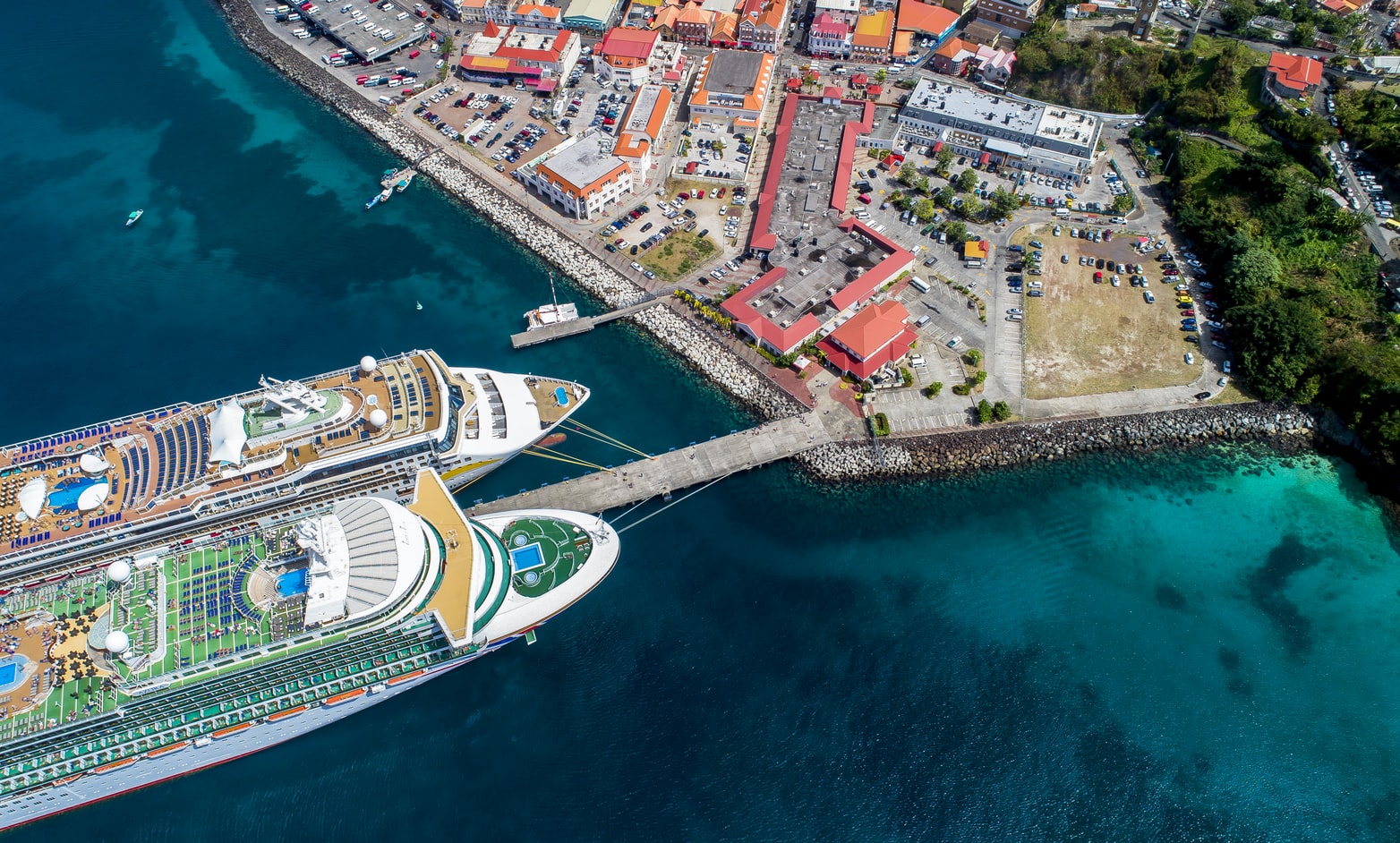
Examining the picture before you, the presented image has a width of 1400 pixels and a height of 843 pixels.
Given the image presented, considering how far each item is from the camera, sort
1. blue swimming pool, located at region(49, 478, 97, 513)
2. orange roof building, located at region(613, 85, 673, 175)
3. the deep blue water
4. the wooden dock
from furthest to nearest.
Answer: orange roof building, located at region(613, 85, 673, 175), the wooden dock, blue swimming pool, located at region(49, 478, 97, 513), the deep blue water

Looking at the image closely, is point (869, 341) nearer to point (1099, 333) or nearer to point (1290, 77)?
point (1099, 333)

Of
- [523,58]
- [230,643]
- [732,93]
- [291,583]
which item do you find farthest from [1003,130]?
[230,643]

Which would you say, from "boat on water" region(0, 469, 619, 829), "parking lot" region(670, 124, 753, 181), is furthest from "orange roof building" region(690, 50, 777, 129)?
"boat on water" region(0, 469, 619, 829)

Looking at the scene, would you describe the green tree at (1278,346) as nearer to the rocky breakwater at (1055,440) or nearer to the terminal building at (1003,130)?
the rocky breakwater at (1055,440)

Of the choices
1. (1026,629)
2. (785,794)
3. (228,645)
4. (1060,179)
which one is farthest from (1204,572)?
(228,645)

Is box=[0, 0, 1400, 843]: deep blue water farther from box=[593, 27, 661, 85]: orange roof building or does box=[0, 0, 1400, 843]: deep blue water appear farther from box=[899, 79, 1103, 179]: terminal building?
box=[899, 79, 1103, 179]: terminal building

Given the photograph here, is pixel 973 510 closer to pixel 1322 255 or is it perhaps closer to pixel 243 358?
pixel 1322 255
